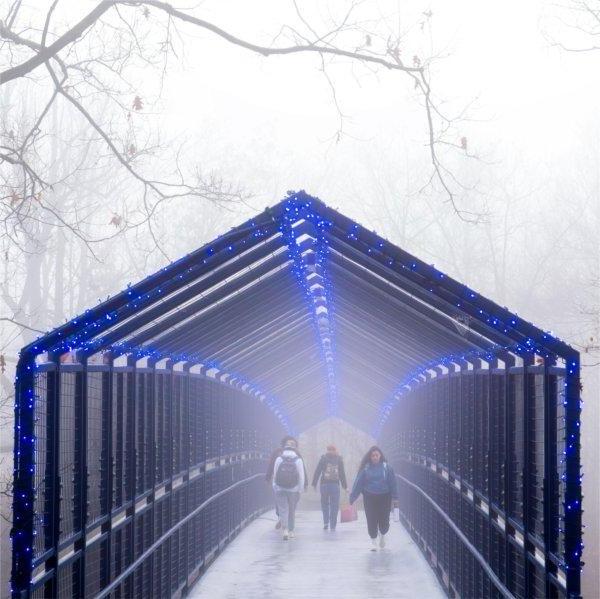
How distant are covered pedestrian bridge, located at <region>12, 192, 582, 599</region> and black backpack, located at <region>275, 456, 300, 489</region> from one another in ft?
3.92

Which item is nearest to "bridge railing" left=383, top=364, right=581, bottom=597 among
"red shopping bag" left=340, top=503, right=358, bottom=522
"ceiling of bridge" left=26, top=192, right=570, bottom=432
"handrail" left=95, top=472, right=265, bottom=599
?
"ceiling of bridge" left=26, top=192, right=570, bottom=432

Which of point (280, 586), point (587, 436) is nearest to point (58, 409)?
point (280, 586)

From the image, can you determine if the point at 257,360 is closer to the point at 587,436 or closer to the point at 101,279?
the point at 101,279

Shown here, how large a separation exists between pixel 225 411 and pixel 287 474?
137cm

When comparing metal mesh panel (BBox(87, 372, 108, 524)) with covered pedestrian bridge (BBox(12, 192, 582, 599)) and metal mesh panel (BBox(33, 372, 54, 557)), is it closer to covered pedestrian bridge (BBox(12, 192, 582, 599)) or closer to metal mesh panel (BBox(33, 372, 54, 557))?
covered pedestrian bridge (BBox(12, 192, 582, 599))

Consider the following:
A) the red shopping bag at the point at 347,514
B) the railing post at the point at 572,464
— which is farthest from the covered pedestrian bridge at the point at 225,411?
the red shopping bag at the point at 347,514

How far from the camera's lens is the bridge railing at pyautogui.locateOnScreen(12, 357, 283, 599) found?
7.74 m

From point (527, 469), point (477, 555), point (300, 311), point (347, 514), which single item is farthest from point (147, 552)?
point (347, 514)

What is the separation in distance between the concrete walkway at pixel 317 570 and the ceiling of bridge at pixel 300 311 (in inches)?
A: 96.4

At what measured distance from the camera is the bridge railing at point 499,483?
292 inches

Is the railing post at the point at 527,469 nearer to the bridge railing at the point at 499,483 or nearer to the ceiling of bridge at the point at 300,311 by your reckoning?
the bridge railing at the point at 499,483

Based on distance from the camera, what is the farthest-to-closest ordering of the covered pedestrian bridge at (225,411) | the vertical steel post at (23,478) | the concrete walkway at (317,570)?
the concrete walkway at (317,570), the covered pedestrian bridge at (225,411), the vertical steel post at (23,478)

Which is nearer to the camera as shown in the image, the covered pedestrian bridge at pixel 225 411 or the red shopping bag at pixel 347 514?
the covered pedestrian bridge at pixel 225 411

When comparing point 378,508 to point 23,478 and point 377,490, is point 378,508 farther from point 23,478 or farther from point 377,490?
point 23,478
